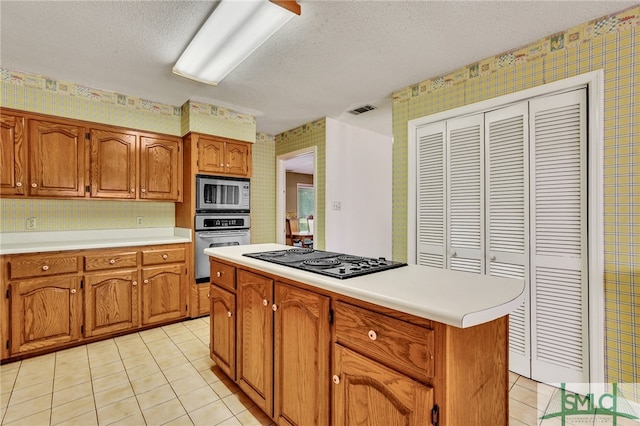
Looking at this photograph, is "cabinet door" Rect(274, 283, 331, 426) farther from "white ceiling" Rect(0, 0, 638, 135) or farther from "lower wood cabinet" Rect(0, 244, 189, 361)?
"lower wood cabinet" Rect(0, 244, 189, 361)

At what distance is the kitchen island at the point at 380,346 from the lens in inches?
36.7

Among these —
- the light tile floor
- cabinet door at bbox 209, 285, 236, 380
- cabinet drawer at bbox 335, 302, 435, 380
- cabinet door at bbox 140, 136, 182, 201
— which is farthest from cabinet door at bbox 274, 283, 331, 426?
cabinet door at bbox 140, 136, 182, 201

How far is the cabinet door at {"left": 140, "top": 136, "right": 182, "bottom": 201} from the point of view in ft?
10.7

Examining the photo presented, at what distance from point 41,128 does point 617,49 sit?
14.7ft

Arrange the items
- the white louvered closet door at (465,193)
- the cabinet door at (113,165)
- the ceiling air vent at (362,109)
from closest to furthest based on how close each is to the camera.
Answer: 1. the white louvered closet door at (465,193)
2. the cabinet door at (113,165)
3. the ceiling air vent at (362,109)

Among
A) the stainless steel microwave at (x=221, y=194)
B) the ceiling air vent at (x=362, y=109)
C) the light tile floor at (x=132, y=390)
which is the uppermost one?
the ceiling air vent at (x=362, y=109)

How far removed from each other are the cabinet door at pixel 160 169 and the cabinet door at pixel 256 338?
2036mm

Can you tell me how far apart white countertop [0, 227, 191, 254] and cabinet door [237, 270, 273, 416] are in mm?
1736

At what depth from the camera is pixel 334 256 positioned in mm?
1916

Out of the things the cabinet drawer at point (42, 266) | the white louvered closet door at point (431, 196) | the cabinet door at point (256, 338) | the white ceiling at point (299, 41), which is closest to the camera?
the cabinet door at point (256, 338)

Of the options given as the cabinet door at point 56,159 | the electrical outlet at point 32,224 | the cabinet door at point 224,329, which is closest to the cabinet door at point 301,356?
the cabinet door at point 224,329

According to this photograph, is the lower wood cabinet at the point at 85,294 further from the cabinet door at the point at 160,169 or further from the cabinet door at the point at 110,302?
the cabinet door at the point at 160,169

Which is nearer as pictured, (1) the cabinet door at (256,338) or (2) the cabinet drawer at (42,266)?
(1) the cabinet door at (256,338)

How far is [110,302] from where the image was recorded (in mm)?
2822
